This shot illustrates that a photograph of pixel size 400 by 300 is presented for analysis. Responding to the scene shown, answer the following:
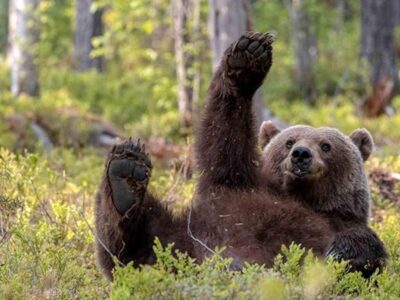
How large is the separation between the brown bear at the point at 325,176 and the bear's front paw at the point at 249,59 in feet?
1.82

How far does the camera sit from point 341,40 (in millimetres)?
28266

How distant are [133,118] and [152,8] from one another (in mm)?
2030

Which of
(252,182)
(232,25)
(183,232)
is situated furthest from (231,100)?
(232,25)

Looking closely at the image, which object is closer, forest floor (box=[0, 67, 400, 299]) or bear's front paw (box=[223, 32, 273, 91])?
forest floor (box=[0, 67, 400, 299])

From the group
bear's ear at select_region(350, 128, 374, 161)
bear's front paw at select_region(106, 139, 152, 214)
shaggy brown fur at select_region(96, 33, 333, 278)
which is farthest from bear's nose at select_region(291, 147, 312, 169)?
bear's front paw at select_region(106, 139, 152, 214)

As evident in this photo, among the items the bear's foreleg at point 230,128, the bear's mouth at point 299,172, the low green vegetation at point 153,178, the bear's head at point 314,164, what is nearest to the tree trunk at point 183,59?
the low green vegetation at point 153,178

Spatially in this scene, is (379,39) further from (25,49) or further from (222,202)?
(222,202)

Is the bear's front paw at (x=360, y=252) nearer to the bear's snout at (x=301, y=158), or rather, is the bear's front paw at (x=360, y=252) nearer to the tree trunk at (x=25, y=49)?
the bear's snout at (x=301, y=158)

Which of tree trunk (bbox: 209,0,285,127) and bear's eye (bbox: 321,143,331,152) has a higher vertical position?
tree trunk (bbox: 209,0,285,127)

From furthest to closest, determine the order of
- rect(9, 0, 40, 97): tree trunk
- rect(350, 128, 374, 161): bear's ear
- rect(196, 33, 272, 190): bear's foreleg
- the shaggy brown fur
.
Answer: rect(9, 0, 40, 97): tree trunk, rect(350, 128, 374, 161): bear's ear, rect(196, 33, 272, 190): bear's foreleg, the shaggy brown fur

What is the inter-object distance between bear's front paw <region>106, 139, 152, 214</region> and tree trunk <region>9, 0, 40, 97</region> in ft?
34.0

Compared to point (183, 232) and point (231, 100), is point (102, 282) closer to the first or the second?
point (183, 232)

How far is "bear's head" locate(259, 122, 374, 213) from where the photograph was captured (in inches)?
236

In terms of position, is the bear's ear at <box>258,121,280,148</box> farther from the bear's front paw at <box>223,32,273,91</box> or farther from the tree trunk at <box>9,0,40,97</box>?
the tree trunk at <box>9,0,40,97</box>
